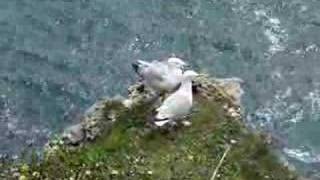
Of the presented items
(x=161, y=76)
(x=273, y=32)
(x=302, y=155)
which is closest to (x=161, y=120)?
(x=161, y=76)

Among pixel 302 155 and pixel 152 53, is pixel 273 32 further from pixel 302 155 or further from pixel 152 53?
pixel 302 155

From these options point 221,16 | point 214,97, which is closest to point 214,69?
point 221,16

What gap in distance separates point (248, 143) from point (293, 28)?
625cm

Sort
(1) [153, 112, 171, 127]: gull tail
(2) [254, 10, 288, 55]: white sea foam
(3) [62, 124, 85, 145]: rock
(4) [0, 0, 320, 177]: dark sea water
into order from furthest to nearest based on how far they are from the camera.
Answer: (2) [254, 10, 288, 55]: white sea foam < (4) [0, 0, 320, 177]: dark sea water < (3) [62, 124, 85, 145]: rock < (1) [153, 112, 171, 127]: gull tail

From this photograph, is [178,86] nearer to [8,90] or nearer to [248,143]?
[248,143]

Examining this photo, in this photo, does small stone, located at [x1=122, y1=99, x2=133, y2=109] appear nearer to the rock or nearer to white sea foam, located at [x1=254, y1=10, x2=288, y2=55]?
the rock

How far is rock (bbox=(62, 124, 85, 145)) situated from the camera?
859 cm

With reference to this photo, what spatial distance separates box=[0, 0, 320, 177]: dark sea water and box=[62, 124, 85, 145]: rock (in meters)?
2.98

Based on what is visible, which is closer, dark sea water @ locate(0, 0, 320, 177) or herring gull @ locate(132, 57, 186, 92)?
herring gull @ locate(132, 57, 186, 92)

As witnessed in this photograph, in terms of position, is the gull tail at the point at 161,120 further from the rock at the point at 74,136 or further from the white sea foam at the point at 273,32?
the white sea foam at the point at 273,32

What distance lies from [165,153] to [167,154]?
0.03 m

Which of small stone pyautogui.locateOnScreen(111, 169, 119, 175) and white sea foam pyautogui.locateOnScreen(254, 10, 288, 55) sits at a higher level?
small stone pyautogui.locateOnScreen(111, 169, 119, 175)

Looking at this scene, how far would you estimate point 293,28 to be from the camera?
14367 millimetres

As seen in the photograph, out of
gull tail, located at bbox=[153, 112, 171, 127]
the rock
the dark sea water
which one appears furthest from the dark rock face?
the dark sea water
